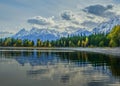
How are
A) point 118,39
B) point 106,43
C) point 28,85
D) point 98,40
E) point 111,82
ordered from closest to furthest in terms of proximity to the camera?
1. point 28,85
2. point 111,82
3. point 118,39
4. point 106,43
5. point 98,40

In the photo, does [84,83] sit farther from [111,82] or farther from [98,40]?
[98,40]

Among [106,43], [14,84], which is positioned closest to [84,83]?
[14,84]

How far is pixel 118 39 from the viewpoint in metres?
127

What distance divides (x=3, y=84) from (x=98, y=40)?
170467mm

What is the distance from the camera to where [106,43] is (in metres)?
171

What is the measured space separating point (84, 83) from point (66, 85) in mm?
1738

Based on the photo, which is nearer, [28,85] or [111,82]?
[28,85]

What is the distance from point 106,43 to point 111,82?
150034 mm

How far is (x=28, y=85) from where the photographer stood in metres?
20.6

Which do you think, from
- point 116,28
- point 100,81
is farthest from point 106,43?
point 100,81

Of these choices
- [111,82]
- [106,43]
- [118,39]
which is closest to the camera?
[111,82]

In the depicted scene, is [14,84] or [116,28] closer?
[14,84]

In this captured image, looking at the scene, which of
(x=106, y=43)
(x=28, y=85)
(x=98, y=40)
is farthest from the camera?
(x=98, y=40)

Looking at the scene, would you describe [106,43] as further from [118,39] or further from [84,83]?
[84,83]
